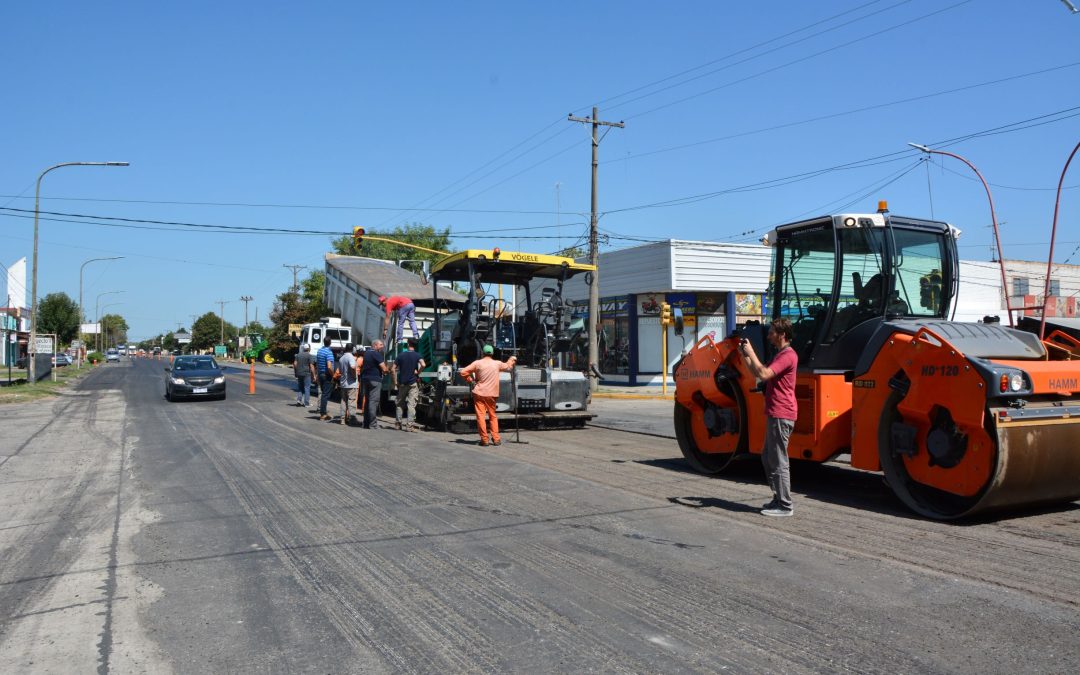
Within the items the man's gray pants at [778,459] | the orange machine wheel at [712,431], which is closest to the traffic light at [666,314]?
the orange machine wheel at [712,431]

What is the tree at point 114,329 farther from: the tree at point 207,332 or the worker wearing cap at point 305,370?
the worker wearing cap at point 305,370

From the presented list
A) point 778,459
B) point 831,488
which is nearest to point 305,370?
point 831,488

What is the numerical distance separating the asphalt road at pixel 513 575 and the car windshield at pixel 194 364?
1444 cm

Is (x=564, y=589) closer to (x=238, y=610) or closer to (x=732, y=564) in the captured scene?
(x=732, y=564)

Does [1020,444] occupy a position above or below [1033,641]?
above

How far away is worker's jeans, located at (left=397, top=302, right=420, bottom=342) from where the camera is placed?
677 inches

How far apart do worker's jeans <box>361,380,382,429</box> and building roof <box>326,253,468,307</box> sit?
2307mm

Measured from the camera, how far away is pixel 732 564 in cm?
554

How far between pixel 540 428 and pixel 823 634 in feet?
35.5

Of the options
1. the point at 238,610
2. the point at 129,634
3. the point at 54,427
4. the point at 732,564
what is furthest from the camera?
the point at 54,427

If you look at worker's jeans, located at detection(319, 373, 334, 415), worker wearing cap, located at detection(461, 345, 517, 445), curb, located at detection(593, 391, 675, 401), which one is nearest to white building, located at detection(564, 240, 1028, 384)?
curb, located at detection(593, 391, 675, 401)

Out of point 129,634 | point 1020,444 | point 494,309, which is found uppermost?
point 494,309

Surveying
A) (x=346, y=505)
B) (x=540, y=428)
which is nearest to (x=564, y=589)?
(x=346, y=505)

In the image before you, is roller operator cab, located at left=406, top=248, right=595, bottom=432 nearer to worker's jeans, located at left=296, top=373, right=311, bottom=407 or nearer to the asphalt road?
the asphalt road
